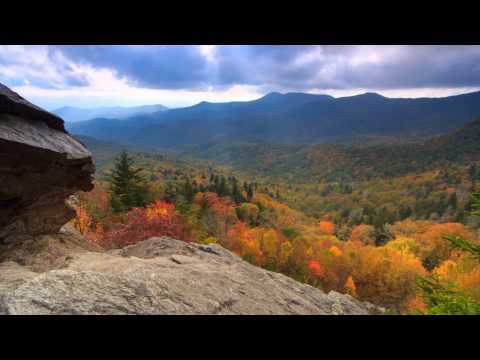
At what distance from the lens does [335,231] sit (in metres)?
78.8

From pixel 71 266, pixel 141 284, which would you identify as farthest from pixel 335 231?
pixel 141 284

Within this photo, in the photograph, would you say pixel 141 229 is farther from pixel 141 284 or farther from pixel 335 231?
pixel 335 231

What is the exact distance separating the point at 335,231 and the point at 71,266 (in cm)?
7856

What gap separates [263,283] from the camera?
8.68 metres

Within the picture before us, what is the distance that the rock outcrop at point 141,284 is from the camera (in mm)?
4832

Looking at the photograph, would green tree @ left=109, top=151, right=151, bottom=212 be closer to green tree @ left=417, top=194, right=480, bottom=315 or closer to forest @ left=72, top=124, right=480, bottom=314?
forest @ left=72, top=124, right=480, bottom=314

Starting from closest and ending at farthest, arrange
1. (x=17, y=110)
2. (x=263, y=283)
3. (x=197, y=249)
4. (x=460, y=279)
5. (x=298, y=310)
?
(x=17, y=110) < (x=298, y=310) < (x=263, y=283) < (x=197, y=249) < (x=460, y=279)

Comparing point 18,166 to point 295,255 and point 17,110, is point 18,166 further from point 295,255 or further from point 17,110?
point 295,255

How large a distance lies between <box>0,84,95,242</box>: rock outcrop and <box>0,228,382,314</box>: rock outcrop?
23.3 inches

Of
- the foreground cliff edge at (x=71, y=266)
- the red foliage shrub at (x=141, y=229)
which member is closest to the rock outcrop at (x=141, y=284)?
the foreground cliff edge at (x=71, y=266)
